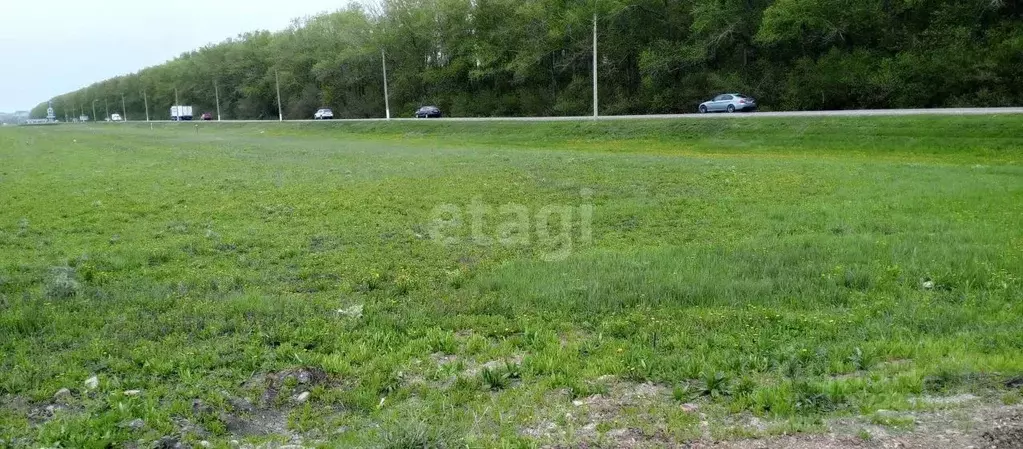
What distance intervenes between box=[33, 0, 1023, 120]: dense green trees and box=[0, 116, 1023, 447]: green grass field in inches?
1190

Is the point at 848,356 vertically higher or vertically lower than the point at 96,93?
lower

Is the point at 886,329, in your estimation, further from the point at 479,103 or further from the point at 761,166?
the point at 479,103

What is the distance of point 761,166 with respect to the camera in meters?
21.0

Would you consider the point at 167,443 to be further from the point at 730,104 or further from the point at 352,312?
the point at 730,104

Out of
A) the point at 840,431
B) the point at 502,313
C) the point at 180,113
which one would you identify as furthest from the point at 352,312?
the point at 180,113

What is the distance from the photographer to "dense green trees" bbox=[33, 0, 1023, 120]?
4056 centimetres

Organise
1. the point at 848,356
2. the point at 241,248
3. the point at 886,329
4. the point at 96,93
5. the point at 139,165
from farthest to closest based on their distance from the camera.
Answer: the point at 96,93 < the point at 139,165 < the point at 241,248 < the point at 886,329 < the point at 848,356

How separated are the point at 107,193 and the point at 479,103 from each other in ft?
188

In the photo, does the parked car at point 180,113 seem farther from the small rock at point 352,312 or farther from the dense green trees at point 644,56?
the small rock at point 352,312

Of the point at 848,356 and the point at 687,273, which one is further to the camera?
the point at 687,273

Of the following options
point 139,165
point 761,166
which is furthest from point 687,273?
point 139,165
